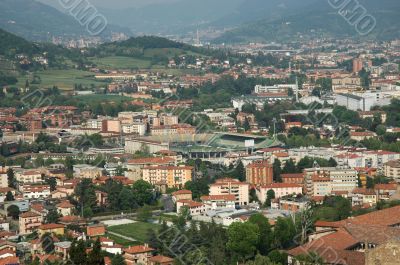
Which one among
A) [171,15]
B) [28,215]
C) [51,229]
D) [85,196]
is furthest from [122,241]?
[171,15]

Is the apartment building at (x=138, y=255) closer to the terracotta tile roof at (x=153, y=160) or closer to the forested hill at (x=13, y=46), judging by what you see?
the terracotta tile roof at (x=153, y=160)

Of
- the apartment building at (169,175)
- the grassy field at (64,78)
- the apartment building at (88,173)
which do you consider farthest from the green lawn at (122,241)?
the grassy field at (64,78)

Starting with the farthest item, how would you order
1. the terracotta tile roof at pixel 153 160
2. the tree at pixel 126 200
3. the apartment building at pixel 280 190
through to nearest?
the terracotta tile roof at pixel 153 160 < the apartment building at pixel 280 190 < the tree at pixel 126 200

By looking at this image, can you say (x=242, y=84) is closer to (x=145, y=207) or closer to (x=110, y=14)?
(x=145, y=207)

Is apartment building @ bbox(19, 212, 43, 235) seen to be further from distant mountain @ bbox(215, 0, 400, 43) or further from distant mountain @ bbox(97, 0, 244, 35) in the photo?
distant mountain @ bbox(97, 0, 244, 35)

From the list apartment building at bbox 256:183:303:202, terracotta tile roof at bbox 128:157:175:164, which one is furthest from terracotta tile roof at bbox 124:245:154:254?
terracotta tile roof at bbox 128:157:175:164

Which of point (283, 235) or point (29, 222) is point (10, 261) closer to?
point (29, 222)
